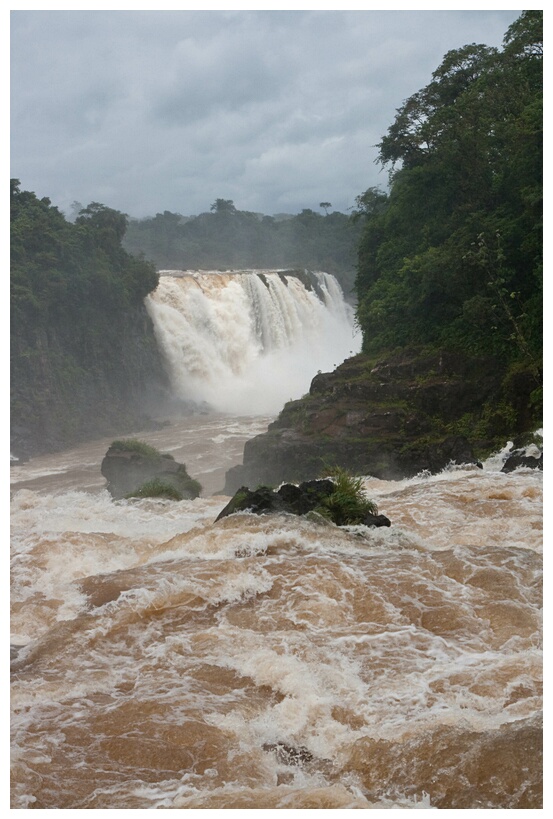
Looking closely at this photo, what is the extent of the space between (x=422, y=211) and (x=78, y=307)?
44.6 ft

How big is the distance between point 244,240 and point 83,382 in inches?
1132

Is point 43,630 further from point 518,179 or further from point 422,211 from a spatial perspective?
point 422,211

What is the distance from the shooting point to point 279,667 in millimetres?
4871

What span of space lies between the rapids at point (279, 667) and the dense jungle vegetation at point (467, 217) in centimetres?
864

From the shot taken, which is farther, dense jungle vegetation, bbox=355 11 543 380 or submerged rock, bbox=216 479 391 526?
dense jungle vegetation, bbox=355 11 543 380

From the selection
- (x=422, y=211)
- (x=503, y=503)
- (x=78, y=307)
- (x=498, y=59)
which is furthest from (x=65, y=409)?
(x=503, y=503)

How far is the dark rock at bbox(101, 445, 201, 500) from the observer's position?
14844 millimetres

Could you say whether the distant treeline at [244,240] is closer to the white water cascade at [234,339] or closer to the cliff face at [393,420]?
the white water cascade at [234,339]

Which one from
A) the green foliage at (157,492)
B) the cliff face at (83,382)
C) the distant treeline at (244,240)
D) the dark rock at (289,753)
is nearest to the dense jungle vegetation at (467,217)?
the green foliage at (157,492)

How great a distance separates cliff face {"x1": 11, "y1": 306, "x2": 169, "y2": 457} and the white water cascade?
90cm

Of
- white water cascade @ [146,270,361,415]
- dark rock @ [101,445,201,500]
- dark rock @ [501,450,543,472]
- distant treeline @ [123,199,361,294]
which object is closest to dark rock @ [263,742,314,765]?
dark rock @ [501,450,543,472]

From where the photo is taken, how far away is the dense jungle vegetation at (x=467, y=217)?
1574cm

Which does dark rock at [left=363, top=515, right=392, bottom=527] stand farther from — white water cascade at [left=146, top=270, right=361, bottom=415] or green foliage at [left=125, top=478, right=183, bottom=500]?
white water cascade at [left=146, top=270, right=361, bottom=415]

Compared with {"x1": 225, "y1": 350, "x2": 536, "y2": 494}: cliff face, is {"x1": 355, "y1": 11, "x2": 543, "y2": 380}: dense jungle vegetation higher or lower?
higher
